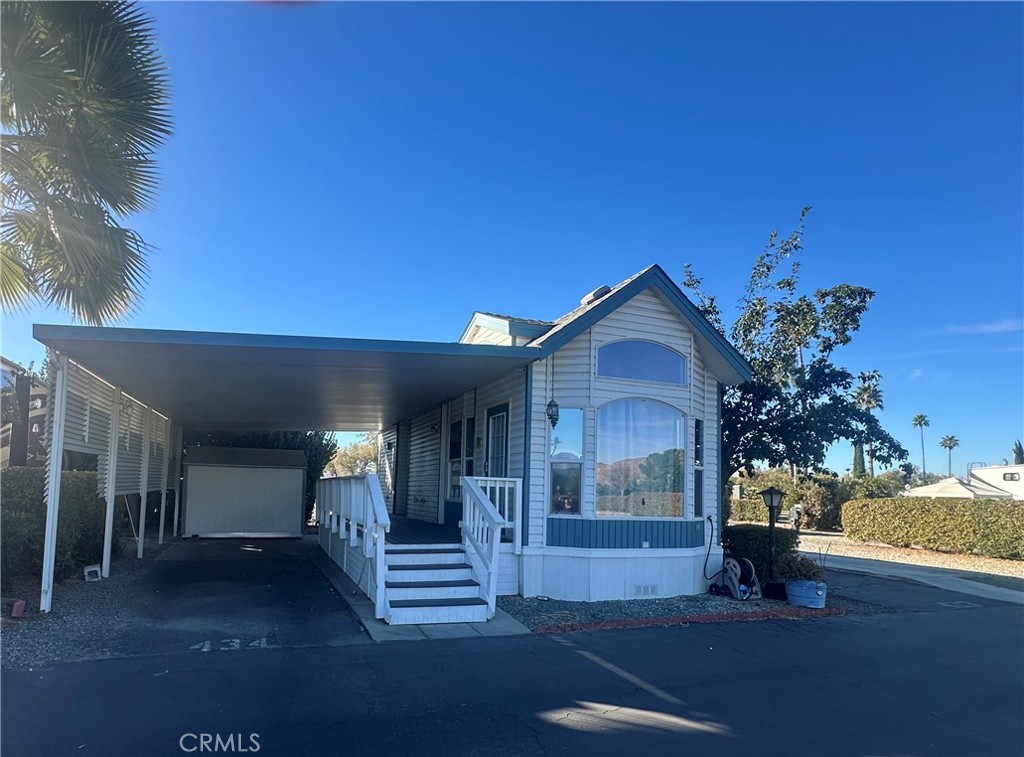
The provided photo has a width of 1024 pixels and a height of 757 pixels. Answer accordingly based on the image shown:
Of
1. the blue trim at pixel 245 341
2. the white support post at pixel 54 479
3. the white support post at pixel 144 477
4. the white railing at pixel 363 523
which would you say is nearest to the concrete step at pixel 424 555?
the white railing at pixel 363 523

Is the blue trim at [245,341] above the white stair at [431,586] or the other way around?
above

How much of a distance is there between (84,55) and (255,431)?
51.7 feet

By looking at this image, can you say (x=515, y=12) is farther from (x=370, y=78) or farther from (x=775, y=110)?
(x=775, y=110)

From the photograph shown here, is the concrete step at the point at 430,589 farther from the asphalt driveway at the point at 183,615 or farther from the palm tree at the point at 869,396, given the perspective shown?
the palm tree at the point at 869,396

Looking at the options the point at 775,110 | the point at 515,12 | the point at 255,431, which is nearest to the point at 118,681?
the point at 515,12

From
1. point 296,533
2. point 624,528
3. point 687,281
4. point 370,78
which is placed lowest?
point 296,533

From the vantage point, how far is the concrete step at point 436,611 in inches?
319

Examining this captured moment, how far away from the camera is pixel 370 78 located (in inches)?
396

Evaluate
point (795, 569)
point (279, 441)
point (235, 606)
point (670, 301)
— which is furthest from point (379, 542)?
point (279, 441)

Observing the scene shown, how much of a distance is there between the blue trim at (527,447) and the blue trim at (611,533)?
0.35 m

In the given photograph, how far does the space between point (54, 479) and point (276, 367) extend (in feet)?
9.63

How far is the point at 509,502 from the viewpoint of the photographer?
10.4m

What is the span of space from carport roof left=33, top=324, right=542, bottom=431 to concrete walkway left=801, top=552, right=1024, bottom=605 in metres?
9.79

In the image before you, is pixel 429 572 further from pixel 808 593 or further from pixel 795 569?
pixel 795 569
